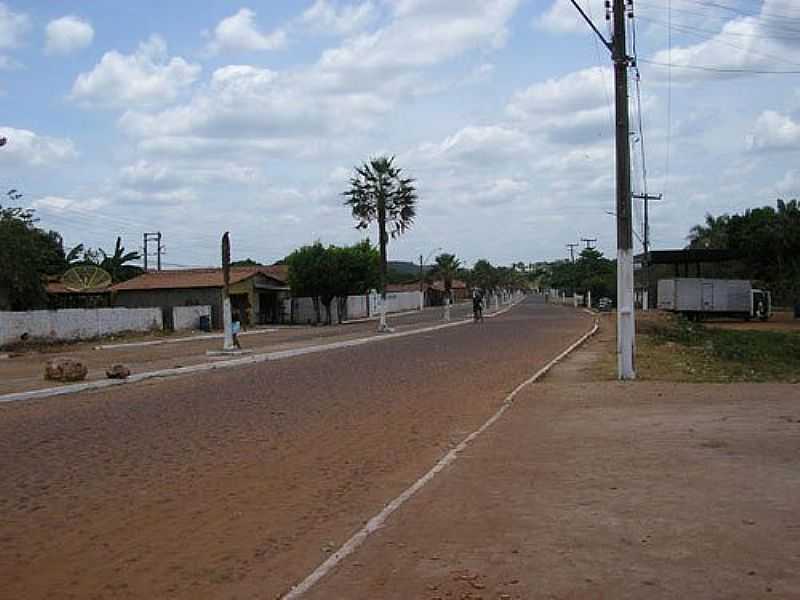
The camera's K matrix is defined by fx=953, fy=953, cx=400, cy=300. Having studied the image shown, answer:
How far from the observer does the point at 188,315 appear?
4975cm

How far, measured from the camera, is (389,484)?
919 centimetres

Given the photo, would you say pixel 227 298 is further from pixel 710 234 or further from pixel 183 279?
pixel 710 234

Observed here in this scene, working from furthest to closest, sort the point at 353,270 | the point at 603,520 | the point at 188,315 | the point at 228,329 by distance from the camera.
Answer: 1. the point at 353,270
2. the point at 188,315
3. the point at 228,329
4. the point at 603,520

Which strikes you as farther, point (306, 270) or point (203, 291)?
point (306, 270)

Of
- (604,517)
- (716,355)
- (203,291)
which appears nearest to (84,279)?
(203,291)

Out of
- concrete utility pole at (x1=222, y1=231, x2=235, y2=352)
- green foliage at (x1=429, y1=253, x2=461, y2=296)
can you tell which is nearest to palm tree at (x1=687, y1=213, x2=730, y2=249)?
green foliage at (x1=429, y1=253, x2=461, y2=296)

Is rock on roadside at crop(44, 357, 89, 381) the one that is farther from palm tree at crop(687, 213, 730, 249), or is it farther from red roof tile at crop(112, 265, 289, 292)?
palm tree at crop(687, 213, 730, 249)

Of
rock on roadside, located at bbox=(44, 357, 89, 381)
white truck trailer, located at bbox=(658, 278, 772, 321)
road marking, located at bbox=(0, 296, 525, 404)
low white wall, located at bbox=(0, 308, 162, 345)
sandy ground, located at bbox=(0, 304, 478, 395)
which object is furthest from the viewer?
white truck trailer, located at bbox=(658, 278, 772, 321)

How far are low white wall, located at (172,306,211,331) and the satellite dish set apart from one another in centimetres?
390

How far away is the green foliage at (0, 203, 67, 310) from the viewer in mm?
40562

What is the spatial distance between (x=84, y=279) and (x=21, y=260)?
5708mm

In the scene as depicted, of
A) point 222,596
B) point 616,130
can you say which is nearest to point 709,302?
point 616,130

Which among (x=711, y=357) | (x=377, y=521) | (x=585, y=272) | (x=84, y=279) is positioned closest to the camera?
(x=377, y=521)

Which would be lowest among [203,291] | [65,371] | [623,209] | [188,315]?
[65,371]
